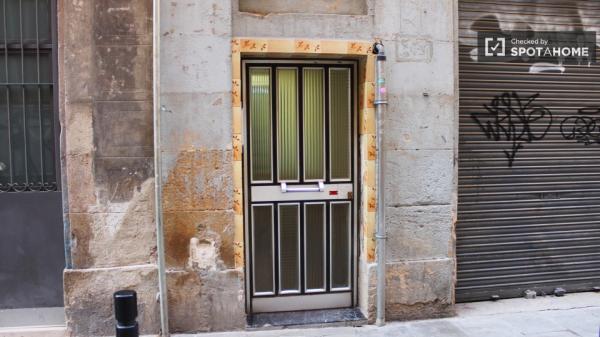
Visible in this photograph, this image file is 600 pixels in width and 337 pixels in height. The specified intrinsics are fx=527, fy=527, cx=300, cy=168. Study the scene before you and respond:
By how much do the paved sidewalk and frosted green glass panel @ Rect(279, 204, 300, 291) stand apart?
54 centimetres

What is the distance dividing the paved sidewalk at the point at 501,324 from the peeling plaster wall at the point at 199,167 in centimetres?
33

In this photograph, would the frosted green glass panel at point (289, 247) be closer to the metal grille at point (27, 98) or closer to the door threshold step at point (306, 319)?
the door threshold step at point (306, 319)

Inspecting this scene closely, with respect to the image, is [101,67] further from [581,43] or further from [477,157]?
[581,43]

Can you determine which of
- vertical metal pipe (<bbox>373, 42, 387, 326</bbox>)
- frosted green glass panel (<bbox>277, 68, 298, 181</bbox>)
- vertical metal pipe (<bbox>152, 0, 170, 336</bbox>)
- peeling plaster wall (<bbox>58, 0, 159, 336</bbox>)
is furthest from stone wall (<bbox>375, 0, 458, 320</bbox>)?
peeling plaster wall (<bbox>58, 0, 159, 336</bbox>)

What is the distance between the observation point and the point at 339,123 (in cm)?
558

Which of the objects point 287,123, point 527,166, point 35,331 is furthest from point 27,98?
point 527,166

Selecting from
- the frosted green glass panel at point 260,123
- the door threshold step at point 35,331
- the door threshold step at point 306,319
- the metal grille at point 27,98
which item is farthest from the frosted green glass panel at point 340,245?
the metal grille at point 27,98

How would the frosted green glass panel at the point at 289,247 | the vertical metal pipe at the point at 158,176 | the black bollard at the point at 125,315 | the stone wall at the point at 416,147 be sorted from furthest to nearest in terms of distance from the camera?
the frosted green glass panel at the point at 289,247
the stone wall at the point at 416,147
the vertical metal pipe at the point at 158,176
the black bollard at the point at 125,315

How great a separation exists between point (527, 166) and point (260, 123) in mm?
3143

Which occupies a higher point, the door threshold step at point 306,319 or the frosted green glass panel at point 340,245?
the frosted green glass panel at point 340,245

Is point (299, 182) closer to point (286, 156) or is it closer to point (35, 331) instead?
point (286, 156)

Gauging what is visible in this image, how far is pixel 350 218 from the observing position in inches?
222

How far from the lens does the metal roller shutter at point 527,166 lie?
5.93m

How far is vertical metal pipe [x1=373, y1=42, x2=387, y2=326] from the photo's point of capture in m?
5.19
